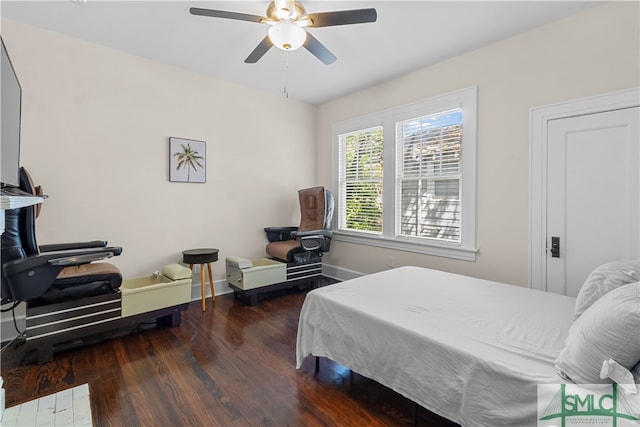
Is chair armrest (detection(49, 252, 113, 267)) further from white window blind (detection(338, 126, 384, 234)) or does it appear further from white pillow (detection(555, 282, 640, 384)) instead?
white window blind (detection(338, 126, 384, 234))

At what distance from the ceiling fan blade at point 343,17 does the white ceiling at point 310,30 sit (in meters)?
0.33

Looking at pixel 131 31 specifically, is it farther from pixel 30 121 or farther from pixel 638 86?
pixel 638 86

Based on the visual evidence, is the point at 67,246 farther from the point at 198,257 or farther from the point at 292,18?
the point at 292,18

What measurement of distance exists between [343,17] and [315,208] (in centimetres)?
263

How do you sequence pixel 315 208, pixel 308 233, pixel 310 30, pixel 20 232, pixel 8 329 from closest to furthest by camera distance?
pixel 20 232 → pixel 8 329 → pixel 310 30 → pixel 308 233 → pixel 315 208

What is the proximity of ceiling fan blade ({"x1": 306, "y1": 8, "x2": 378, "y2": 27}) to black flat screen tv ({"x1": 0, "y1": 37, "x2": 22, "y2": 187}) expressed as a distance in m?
1.76

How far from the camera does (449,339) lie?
1.51m

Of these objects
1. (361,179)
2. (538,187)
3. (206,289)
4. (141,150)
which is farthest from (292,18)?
(206,289)

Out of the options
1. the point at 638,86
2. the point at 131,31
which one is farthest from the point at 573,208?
the point at 131,31

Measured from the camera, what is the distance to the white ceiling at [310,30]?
248 centimetres

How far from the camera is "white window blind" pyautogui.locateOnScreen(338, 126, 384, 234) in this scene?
4.25 meters

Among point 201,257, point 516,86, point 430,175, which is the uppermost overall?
point 516,86

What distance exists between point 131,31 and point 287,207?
278cm

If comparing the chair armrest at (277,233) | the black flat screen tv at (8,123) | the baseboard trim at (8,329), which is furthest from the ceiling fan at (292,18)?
the baseboard trim at (8,329)
